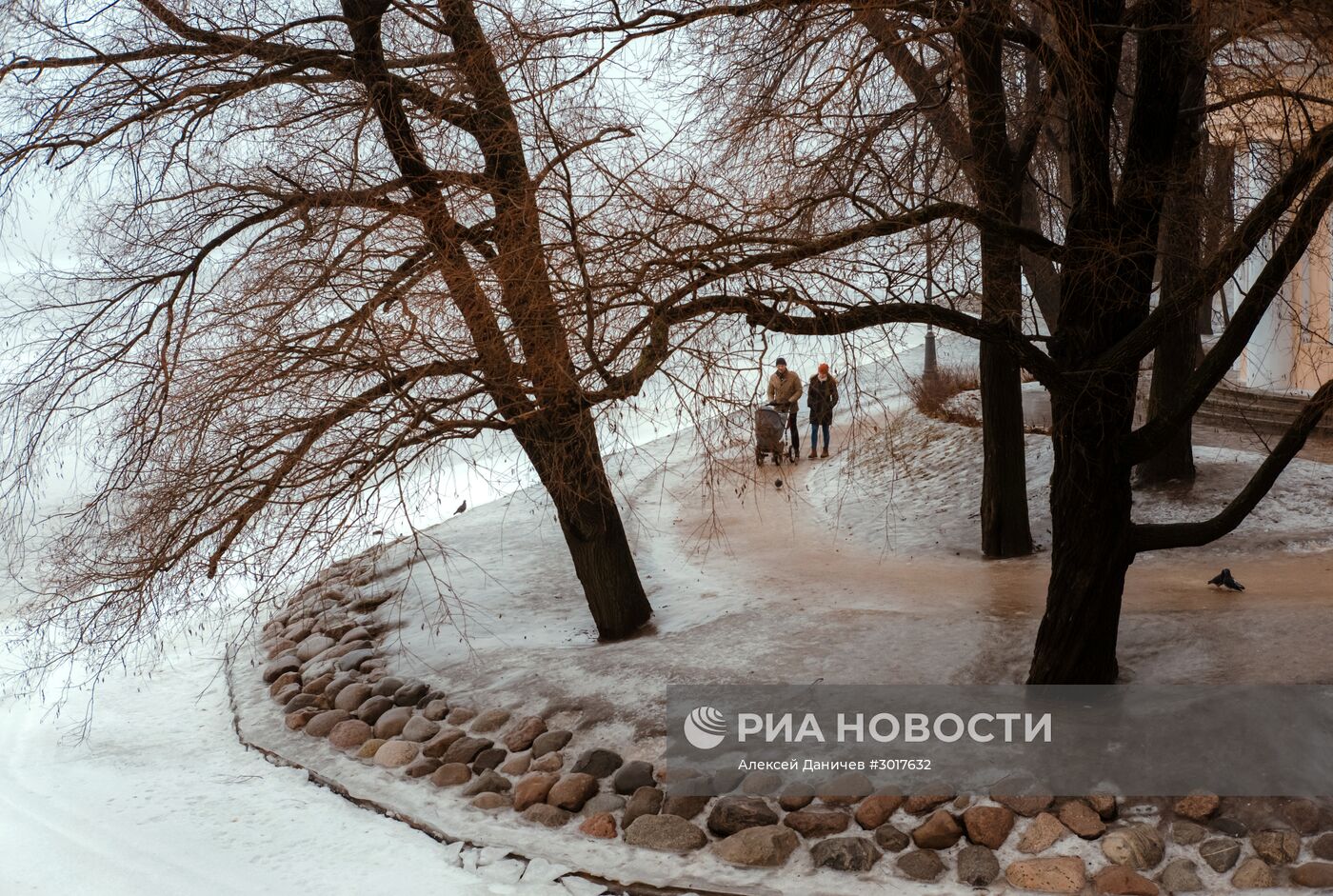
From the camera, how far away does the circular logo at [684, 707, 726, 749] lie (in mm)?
7332

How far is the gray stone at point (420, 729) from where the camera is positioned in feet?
26.9

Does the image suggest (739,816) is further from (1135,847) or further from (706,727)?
(1135,847)

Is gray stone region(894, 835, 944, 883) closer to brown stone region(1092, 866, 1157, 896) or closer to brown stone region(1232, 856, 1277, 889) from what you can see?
brown stone region(1092, 866, 1157, 896)

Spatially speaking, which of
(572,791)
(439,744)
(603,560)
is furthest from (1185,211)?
(439,744)

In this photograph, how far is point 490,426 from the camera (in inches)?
284

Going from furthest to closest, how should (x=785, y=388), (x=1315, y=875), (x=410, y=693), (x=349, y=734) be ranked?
(x=785, y=388)
(x=410, y=693)
(x=349, y=734)
(x=1315, y=875)

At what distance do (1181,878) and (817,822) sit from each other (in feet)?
6.12

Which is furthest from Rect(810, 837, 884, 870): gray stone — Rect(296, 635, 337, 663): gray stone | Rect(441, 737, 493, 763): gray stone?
Rect(296, 635, 337, 663): gray stone

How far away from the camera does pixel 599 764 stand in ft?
24.0

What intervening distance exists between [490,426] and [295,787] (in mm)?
2911

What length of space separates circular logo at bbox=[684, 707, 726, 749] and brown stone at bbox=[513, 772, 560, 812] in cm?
91

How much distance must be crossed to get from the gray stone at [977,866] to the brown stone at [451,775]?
326 centimetres

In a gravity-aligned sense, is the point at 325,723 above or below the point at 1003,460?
below

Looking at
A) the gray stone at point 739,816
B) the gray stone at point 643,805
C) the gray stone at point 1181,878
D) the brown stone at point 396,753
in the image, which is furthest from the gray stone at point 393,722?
the gray stone at point 1181,878
